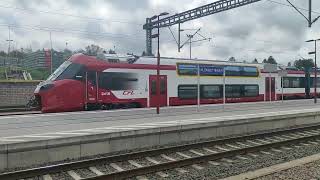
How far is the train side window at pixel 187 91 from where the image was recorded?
92.8 ft

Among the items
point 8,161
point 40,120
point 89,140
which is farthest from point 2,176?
point 40,120

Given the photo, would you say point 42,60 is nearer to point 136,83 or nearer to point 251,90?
point 251,90

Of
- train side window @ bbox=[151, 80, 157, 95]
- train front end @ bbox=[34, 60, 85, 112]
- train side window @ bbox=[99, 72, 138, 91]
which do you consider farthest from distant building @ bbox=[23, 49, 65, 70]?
train front end @ bbox=[34, 60, 85, 112]

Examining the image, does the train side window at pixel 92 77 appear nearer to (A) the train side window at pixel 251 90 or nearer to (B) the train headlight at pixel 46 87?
(B) the train headlight at pixel 46 87

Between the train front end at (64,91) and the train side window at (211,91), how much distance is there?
9.12m

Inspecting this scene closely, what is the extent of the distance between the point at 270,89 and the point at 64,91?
1824 cm

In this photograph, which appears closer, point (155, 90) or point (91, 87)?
point (91, 87)

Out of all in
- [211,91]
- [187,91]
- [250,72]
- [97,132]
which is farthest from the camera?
[250,72]

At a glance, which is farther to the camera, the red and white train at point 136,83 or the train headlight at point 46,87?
the red and white train at point 136,83

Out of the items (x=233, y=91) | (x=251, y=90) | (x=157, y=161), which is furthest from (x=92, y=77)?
(x=251, y=90)

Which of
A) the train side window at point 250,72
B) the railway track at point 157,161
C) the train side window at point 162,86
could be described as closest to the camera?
the railway track at point 157,161

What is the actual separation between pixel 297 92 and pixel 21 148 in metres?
31.8

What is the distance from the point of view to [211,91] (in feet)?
99.3

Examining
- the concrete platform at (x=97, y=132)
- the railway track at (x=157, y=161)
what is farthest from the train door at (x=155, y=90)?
the railway track at (x=157, y=161)
